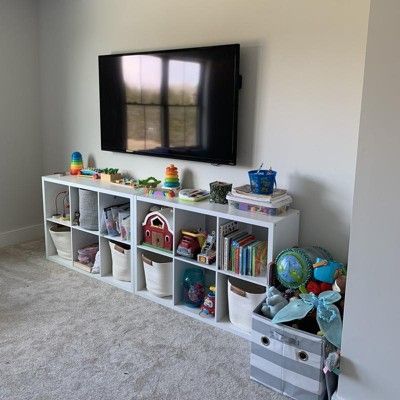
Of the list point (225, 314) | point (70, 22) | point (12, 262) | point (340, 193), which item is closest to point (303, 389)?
point (225, 314)

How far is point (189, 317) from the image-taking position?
2.61 metres

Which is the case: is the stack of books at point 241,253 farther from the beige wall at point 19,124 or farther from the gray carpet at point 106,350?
the beige wall at point 19,124

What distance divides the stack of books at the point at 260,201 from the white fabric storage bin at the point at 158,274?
599mm

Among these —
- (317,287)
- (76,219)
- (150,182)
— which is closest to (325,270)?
(317,287)

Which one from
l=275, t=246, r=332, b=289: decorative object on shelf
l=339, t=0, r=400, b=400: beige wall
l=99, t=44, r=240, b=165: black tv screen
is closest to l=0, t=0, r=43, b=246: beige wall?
l=99, t=44, r=240, b=165: black tv screen

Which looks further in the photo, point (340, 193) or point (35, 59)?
point (35, 59)

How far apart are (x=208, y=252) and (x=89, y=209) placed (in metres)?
1.04

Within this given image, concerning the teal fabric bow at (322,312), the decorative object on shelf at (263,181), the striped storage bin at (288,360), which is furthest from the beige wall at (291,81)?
the striped storage bin at (288,360)

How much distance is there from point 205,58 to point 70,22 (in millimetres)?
1500

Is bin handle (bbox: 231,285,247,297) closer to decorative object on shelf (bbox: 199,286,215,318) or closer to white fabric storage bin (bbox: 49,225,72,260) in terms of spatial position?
decorative object on shelf (bbox: 199,286,215,318)

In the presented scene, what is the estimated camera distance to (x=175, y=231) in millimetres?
2635

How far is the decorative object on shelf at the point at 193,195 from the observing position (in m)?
2.66

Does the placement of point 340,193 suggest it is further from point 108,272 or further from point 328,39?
point 108,272

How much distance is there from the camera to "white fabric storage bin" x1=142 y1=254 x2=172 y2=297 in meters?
2.72
